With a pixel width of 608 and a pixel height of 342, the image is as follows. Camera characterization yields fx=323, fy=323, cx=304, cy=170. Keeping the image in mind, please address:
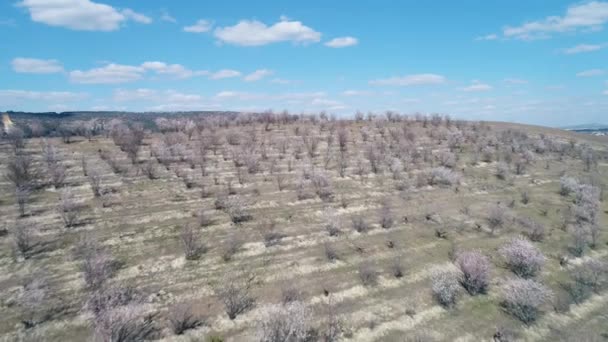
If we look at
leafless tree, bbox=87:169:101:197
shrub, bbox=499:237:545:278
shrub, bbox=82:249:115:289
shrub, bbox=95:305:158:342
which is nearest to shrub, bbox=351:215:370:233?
A: shrub, bbox=499:237:545:278

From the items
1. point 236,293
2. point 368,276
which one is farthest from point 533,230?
point 236,293

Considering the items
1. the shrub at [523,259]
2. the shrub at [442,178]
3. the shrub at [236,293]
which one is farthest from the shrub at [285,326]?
the shrub at [442,178]


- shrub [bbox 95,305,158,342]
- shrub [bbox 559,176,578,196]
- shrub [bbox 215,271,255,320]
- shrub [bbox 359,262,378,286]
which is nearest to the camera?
shrub [bbox 95,305,158,342]

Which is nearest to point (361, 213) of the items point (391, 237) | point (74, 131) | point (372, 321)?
point (391, 237)

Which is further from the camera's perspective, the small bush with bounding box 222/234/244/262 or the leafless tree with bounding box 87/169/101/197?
the leafless tree with bounding box 87/169/101/197

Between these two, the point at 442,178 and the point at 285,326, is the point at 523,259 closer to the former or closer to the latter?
the point at 285,326

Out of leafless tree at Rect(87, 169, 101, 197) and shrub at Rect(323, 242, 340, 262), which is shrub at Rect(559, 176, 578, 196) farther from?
leafless tree at Rect(87, 169, 101, 197)

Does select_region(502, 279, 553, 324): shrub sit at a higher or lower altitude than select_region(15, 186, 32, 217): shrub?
lower

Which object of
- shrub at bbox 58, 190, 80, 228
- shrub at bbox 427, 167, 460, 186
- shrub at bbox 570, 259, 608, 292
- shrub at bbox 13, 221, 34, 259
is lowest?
shrub at bbox 570, 259, 608, 292
